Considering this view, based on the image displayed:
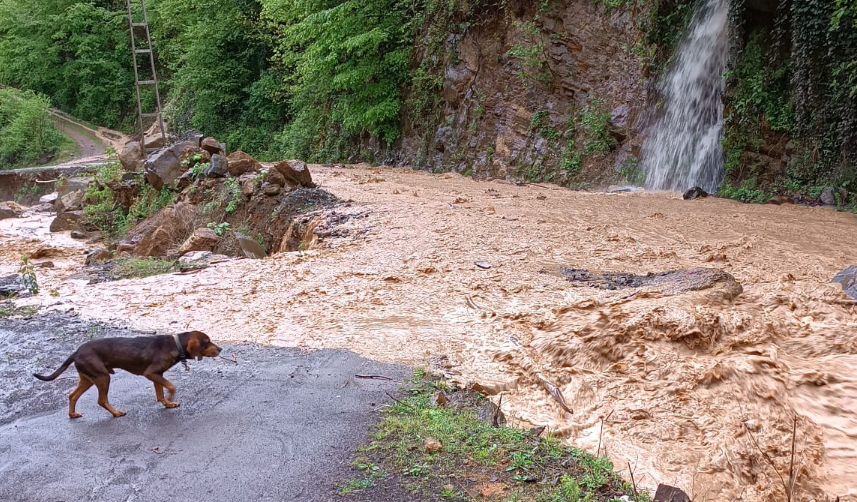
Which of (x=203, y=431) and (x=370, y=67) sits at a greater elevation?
(x=370, y=67)

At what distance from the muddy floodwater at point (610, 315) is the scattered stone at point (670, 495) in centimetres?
33

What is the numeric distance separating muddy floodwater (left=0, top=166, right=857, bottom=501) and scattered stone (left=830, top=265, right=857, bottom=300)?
127 millimetres

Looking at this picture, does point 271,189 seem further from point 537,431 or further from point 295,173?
point 537,431

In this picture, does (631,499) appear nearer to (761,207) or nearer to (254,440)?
(254,440)

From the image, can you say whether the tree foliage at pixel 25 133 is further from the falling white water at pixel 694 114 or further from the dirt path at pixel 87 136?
the falling white water at pixel 694 114

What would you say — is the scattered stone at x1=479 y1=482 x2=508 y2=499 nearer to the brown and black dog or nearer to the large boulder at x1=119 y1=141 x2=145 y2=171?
the brown and black dog

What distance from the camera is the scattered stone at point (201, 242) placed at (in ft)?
39.2

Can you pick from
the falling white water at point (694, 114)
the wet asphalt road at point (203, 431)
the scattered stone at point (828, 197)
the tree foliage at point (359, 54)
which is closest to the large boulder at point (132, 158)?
the tree foliage at point (359, 54)

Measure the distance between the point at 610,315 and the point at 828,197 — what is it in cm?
768

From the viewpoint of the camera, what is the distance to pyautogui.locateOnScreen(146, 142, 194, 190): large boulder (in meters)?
15.9

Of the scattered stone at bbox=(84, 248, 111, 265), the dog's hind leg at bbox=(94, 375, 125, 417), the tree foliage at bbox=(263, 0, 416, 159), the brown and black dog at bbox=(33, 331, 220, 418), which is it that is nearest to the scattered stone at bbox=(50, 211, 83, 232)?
the scattered stone at bbox=(84, 248, 111, 265)

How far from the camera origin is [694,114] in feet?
46.7

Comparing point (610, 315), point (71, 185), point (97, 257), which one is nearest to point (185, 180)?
point (97, 257)

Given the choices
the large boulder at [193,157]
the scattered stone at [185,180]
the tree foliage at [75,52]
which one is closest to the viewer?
the scattered stone at [185,180]
